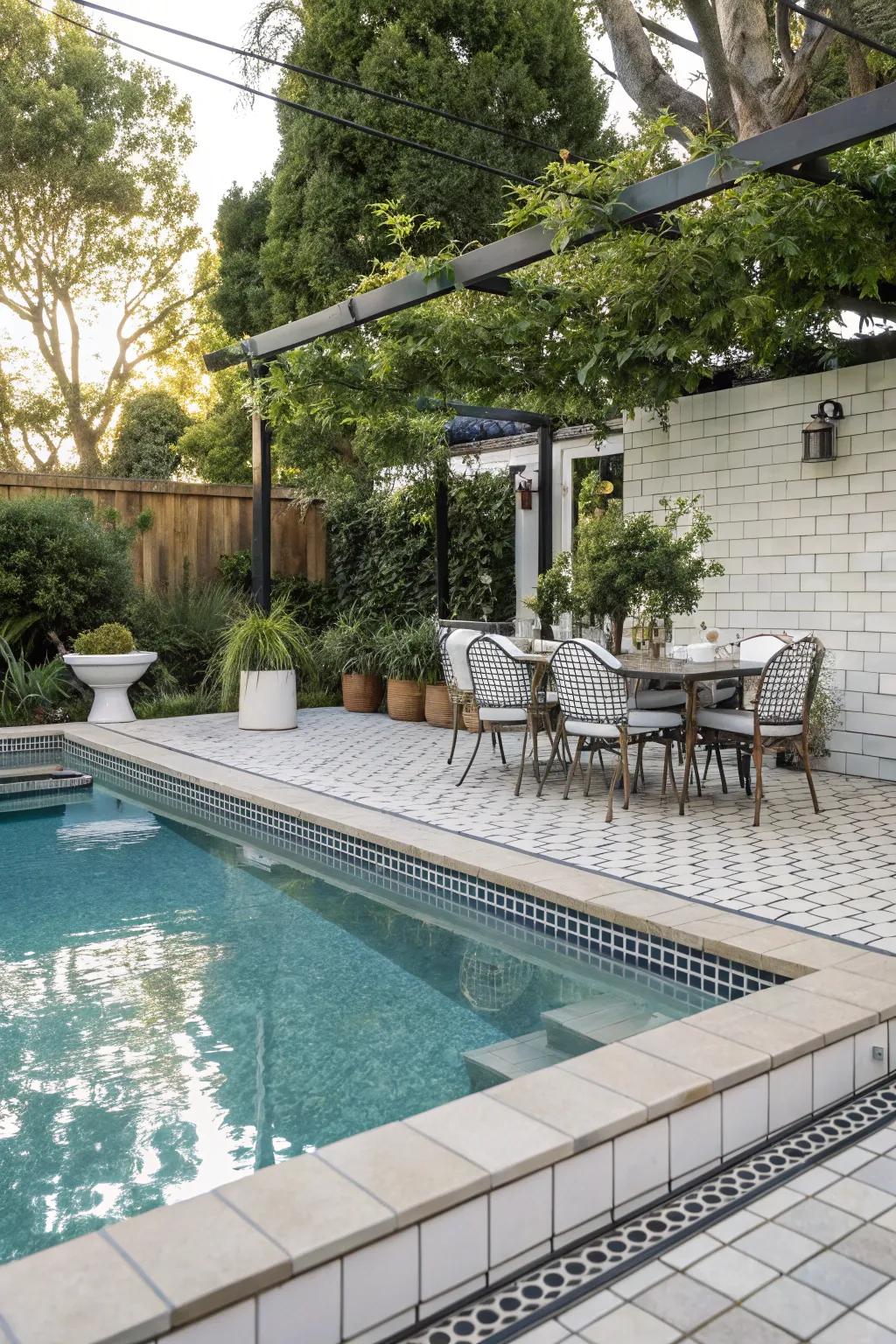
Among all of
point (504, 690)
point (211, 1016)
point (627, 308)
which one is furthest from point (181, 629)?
point (211, 1016)

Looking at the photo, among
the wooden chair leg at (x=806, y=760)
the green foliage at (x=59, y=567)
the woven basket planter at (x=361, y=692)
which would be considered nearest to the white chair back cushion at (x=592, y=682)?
the wooden chair leg at (x=806, y=760)

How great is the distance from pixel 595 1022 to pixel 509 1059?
0.34 m

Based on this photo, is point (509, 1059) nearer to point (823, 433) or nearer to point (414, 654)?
point (823, 433)

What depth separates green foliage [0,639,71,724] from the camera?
8.45 meters

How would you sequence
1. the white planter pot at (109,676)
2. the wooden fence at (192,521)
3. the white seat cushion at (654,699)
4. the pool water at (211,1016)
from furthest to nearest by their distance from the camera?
1. the wooden fence at (192,521)
2. the white planter pot at (109,676)
3. the white seat cushion at (654,699)
4. the pool water at (211,1016)

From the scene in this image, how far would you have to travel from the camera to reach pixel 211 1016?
3.31 m

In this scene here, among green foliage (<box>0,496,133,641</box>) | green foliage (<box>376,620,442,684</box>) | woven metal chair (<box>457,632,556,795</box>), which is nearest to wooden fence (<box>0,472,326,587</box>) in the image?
green foliage (<box>0,496,133,641</box>)

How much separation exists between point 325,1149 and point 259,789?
383cm

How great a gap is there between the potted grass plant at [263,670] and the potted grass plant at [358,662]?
2.59ft

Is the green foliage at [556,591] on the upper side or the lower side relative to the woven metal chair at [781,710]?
upper

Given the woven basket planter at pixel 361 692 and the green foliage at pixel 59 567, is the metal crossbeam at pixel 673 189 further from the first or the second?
the woven basket planter at pixel 361 692

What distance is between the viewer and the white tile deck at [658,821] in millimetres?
3838

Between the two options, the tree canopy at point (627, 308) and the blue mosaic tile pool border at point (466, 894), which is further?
the tree canopy at point (627, 308)

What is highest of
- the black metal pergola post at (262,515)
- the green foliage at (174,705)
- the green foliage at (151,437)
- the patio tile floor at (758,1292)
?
the green foliage at (151,437)
